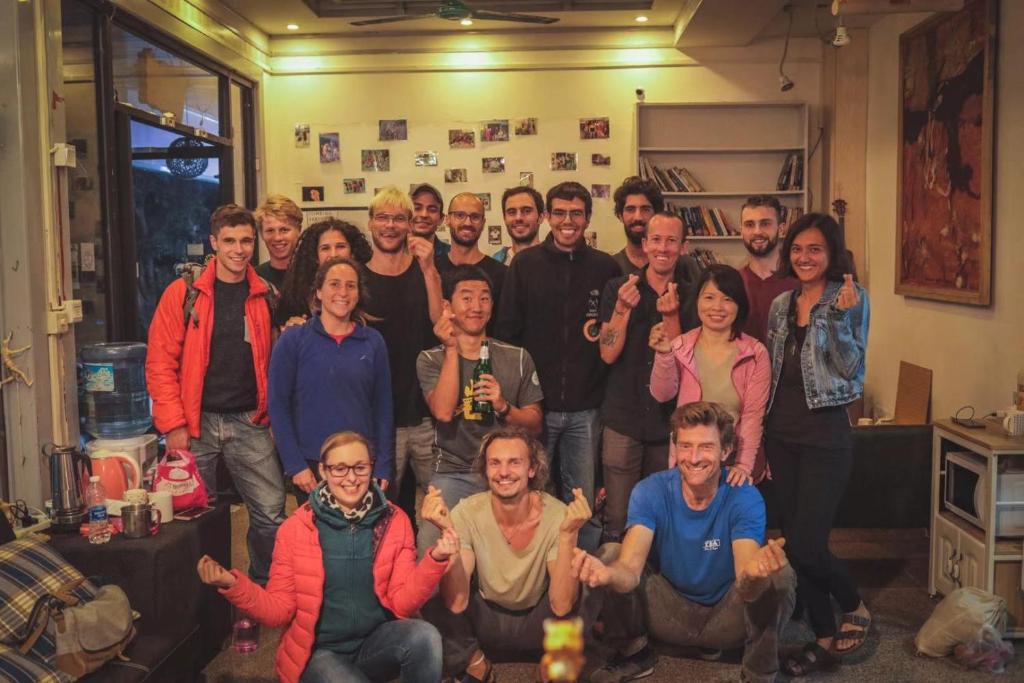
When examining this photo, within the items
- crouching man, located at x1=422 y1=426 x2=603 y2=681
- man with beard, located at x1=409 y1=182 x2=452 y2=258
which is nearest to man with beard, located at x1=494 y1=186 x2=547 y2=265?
man with beard, located at x1=409 y1=182 x2=452 y2=258

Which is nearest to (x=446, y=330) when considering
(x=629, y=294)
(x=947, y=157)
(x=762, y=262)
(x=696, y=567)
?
(x=629, y=294)

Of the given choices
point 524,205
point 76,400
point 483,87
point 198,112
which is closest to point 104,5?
point 198,112

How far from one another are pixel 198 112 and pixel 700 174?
341 cm

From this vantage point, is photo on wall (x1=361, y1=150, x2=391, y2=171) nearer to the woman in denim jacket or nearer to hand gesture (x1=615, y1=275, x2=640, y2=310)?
hand gesture (x1=615, y1=275, x2=640, y2=310)

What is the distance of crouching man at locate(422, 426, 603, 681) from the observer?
9.18ft

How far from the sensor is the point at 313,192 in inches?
269

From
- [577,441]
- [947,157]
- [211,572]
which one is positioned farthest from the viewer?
[947,157]

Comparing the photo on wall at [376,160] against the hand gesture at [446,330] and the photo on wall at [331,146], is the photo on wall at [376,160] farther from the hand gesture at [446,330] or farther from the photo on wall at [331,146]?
the hand gesture at [446,330]

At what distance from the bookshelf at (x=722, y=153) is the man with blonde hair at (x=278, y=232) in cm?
345

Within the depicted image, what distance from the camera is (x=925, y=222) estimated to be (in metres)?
5.02

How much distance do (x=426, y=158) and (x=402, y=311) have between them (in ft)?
11.8

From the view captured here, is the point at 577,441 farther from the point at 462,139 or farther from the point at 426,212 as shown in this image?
the point at 462,139

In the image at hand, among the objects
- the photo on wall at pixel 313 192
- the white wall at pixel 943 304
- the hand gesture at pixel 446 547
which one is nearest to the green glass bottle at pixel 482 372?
the hand gesture at pixel 446 547

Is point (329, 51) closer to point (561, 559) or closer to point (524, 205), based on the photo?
point (524, 205)
